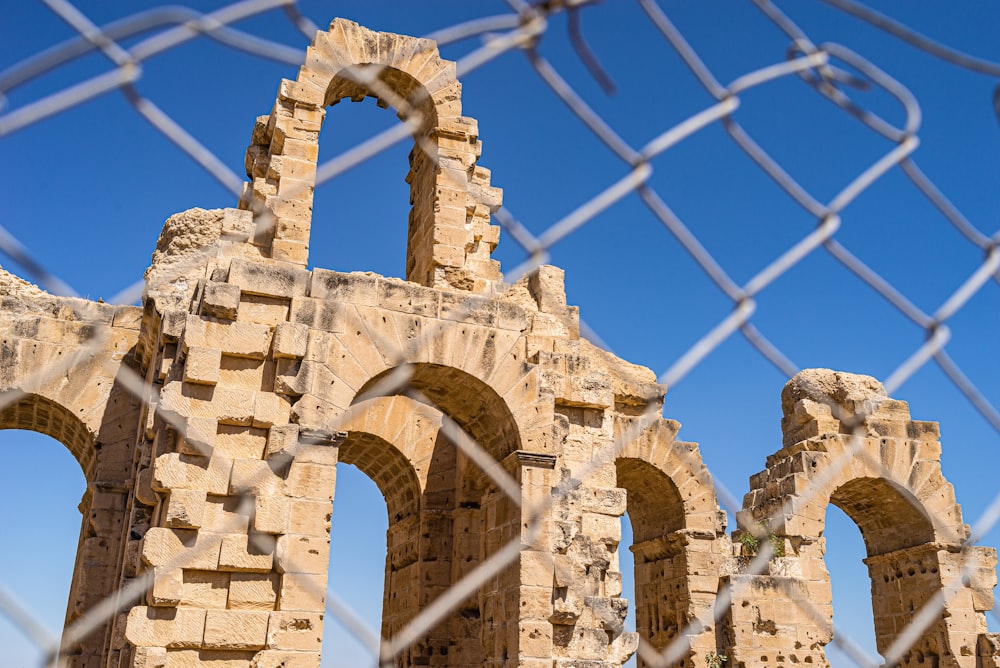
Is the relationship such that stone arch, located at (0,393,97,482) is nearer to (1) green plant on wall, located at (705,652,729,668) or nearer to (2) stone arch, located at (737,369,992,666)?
(1) green plant on wall, located at (705,652,729,668)

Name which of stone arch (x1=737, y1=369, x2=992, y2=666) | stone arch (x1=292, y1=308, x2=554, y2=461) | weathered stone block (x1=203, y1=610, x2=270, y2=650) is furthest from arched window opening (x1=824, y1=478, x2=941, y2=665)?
weathered stone block (x1=203, y1=610, x2=270, y2=650)

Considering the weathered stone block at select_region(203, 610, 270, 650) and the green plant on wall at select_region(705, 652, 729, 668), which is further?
the green plant on wall at select_region(705, 652, 729, 668)

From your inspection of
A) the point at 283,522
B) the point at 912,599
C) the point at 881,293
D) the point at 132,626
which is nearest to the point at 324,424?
the point at 283,522

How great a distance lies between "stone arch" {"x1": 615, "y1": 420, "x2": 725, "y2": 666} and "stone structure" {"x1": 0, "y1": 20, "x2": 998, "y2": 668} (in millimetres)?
38

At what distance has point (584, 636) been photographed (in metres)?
7.23

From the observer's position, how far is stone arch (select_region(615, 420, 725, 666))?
12250 mm

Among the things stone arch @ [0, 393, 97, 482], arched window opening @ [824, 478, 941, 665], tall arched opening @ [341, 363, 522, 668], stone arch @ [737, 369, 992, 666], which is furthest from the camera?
arched window opening @ [824, 478, 941, 665]

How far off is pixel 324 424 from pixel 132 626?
6.10 ft

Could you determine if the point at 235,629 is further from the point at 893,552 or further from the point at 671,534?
the point at 893,552

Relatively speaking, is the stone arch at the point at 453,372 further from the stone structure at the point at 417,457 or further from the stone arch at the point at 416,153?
the stone arch at the point at 416,153

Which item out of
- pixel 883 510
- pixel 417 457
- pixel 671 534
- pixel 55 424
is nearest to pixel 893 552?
pixel 883 510

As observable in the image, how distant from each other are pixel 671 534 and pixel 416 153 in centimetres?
611

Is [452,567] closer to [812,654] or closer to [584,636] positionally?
[584,636]

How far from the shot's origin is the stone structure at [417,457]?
6477 mm
